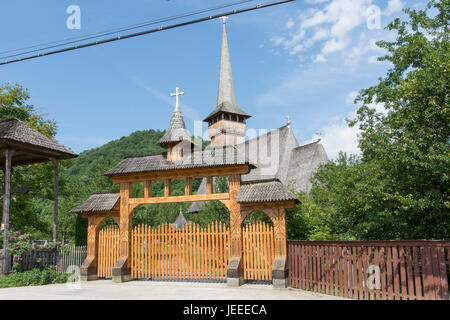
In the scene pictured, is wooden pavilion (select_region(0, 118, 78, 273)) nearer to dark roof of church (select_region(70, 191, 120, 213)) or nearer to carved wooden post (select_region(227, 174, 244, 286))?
dark roof of church (select_region(70, 191, 120, 213))

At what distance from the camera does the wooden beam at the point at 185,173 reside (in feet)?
42.9

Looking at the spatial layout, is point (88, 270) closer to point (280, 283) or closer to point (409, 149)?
point (280, 283)

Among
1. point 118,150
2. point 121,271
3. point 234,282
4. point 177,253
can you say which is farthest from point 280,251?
point 118,150

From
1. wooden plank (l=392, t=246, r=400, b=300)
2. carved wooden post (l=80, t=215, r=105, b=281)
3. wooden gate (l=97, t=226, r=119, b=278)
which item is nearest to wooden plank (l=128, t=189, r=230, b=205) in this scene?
wooden gate (l=97, t=226, r=119, b=278)

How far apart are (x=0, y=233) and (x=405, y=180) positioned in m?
14.0

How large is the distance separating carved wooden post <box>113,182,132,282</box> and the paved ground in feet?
2.04

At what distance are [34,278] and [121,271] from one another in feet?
9.60

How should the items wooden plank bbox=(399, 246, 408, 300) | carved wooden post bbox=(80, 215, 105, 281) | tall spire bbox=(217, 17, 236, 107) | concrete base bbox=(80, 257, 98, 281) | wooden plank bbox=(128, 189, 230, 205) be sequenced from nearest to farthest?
wooden plank bbox=(399, 246, 408, 300)
wooden plank bbox=(128, 189, 230, 205)
concrete base bbox=(80, 257, 98, 281)
carved wooden post bbox=(80, 215, 105, 281)
tall spire bbox=(217, 17, 236, 107)

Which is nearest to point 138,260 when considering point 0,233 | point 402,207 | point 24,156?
point 0,233

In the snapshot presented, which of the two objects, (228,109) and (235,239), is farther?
(228,109)

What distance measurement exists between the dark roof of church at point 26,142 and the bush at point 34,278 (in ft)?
14.9

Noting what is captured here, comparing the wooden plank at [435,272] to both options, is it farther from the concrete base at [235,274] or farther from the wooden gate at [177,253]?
the wooden gate at [177,253]

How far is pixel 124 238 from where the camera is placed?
14.0m

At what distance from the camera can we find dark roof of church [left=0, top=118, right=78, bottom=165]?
1328cm
